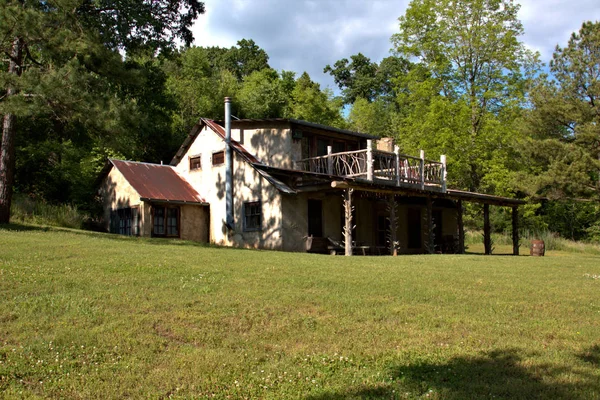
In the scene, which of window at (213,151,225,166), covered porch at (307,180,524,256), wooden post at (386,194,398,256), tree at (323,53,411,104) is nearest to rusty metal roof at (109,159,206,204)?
window at (213,151,225,166)

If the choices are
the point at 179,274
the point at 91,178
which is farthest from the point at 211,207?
the point at 179,274

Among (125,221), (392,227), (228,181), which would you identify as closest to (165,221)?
(125,221)

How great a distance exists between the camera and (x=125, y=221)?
1072 inches

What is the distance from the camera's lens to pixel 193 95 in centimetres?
4375

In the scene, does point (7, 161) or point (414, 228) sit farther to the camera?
point (414, 228)

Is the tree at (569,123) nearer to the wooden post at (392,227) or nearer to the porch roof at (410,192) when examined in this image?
the porch roof at (410,192)

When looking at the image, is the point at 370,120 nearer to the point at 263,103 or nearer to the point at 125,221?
the point at 263,103

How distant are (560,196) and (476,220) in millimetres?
14385

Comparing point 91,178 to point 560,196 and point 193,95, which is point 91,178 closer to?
point 193,95

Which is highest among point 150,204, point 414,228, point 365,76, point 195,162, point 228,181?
point 365,76

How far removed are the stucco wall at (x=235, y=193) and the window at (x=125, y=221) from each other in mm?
3290

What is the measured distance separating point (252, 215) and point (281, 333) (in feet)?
55.5

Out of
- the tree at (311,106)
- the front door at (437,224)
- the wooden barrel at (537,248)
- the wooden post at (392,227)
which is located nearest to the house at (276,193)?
the wooden post at (392,227)

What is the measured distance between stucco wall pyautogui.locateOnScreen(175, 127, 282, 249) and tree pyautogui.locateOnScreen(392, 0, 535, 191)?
1710 centimetres
